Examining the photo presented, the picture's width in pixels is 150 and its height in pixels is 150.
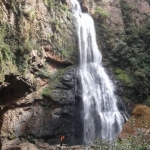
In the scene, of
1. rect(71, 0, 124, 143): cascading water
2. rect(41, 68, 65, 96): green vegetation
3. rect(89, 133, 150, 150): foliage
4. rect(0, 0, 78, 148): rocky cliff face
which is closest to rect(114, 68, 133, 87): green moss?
rect(71, 0, 124, 143): cascading water

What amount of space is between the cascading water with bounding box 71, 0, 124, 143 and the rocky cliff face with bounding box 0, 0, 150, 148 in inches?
25.6

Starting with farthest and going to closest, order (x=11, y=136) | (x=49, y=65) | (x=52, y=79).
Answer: (x=49, y=65) → (x=52, y=79) → (x=11, y=136)

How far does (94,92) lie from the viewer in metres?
18.7

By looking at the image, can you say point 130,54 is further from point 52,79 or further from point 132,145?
point 132,145

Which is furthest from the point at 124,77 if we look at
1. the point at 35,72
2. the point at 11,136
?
the point at 11,136

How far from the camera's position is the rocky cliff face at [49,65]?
14.9 m

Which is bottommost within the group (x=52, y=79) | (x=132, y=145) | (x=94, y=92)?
(x=132, y=145)

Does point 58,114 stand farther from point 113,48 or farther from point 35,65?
point 113,48

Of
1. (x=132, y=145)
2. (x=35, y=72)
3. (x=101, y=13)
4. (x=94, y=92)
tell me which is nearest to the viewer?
(x=132, y=145)

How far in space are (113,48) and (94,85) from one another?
574 cm

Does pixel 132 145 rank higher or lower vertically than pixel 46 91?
lower

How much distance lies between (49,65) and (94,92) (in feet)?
13.6

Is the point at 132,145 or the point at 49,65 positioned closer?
the point at 132,145

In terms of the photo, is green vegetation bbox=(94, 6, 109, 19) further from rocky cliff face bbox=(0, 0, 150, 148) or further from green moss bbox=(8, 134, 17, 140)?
green moss bbox=(8, 134, 17, 140)
